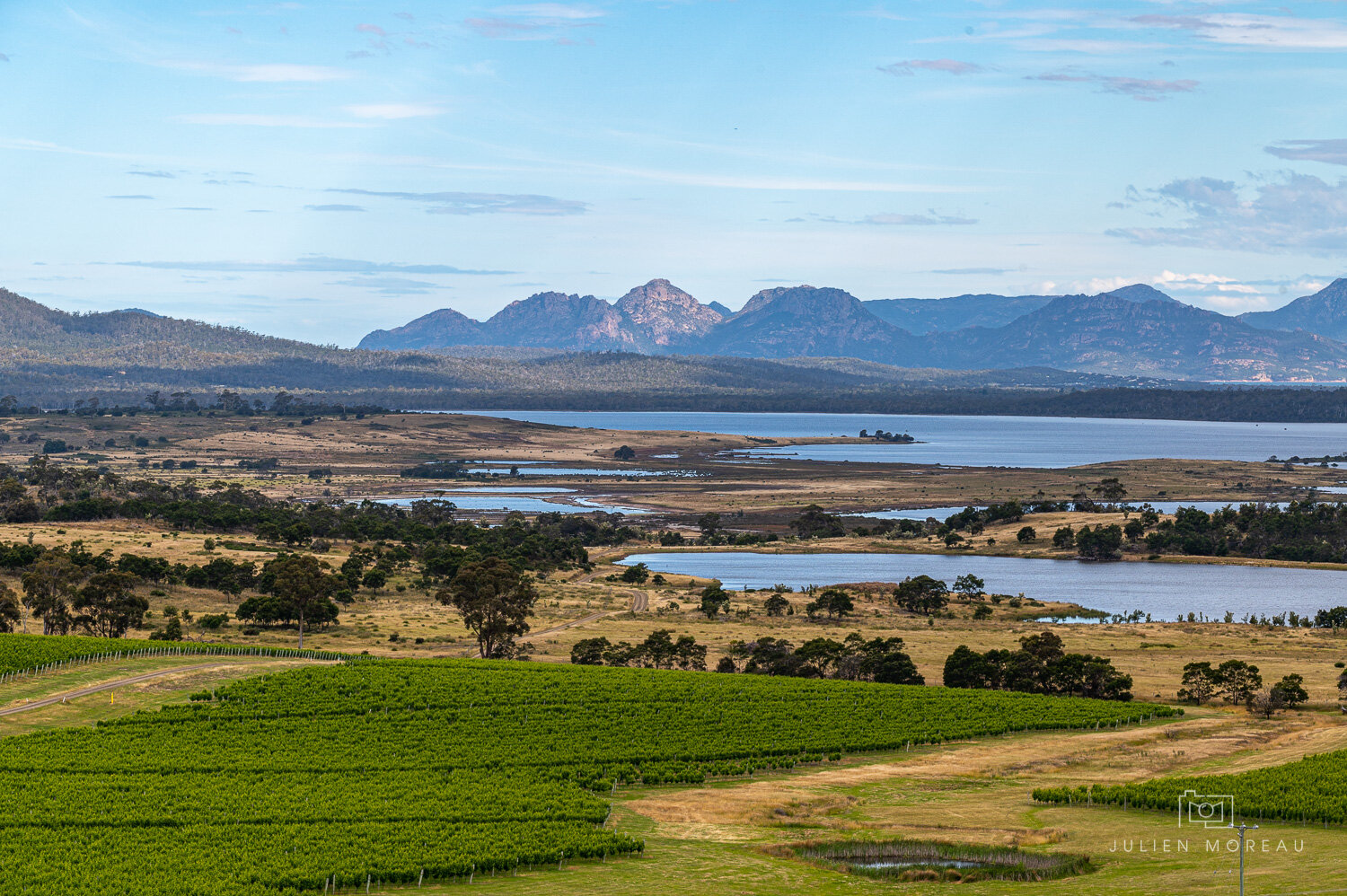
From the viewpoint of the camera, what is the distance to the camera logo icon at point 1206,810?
144 ft

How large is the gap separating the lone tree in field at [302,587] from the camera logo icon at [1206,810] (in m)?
56.9

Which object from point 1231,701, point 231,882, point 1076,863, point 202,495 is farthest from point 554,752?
point 202,495

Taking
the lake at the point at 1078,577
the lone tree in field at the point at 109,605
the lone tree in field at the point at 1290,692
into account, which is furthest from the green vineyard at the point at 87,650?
the lake at the point at 1078,577

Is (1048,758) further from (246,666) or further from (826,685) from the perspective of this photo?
(246,666)

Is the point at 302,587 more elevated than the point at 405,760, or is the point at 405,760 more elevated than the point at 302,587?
the point at 302,587

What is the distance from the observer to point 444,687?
67688 mm

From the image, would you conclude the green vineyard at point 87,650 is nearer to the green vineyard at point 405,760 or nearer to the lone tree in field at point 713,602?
the green vineyard at point 405,760

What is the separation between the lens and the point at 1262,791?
46031 mm

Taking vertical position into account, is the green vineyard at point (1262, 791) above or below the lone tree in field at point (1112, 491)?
below

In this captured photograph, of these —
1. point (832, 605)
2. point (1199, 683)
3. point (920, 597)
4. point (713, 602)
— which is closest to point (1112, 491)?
point (920, 597)

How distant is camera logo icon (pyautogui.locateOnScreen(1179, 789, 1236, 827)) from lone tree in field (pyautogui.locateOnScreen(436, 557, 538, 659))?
4855cm

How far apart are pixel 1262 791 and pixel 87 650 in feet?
200

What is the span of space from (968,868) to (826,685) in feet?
105

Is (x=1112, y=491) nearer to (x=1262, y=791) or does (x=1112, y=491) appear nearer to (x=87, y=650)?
(x=1262, y=791)
